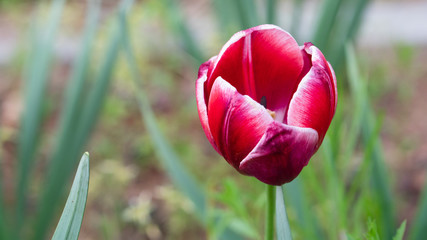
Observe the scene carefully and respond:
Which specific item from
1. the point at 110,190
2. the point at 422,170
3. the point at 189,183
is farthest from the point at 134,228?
the point at 422,170

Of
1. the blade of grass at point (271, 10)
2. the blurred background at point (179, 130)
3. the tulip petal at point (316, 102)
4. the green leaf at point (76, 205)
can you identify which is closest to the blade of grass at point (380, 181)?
the blurred background at point (179, 130)

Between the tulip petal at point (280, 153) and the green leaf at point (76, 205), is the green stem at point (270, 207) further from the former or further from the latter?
the green leaf at point (76, 205)

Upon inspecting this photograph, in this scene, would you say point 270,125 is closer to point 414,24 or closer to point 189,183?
point 189,183

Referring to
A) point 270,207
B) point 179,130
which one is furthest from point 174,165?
point 179,130

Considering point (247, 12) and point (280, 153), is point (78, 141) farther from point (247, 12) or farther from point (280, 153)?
point (280, 153)

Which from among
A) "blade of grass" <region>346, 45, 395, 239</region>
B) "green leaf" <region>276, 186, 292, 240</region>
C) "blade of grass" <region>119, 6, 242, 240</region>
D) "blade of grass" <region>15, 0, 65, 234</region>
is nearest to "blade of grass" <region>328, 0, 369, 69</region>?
"blade of grass" <region>346, 45, 395, 239</region>

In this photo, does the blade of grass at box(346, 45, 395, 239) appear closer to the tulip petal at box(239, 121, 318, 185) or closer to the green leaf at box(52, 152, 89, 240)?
the tulip petal at box(239, 121, 318, 185)

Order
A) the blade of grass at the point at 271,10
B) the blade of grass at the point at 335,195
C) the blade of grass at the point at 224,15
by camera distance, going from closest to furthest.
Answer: the blade of grass at the point at 335,195
the blade of grass at the point at 271,10
the blade of grass at the point at 224,15
